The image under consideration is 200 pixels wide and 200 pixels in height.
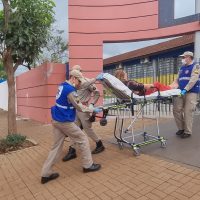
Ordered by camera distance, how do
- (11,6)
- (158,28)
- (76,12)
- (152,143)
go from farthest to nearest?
(76,12) → (158,28) → (11,6) → (152,143)

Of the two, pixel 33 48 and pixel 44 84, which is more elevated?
pixel 33 48

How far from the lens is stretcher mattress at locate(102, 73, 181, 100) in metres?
5.18

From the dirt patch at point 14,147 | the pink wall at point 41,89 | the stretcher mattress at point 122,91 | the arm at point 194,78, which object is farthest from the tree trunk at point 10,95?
the arm at point 194,78

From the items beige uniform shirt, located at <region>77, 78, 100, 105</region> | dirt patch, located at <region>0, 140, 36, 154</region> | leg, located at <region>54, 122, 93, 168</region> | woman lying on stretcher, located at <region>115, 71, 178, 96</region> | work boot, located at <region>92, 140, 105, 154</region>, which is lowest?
dirt patch, located at <region>0, 140, 36, 154</region>

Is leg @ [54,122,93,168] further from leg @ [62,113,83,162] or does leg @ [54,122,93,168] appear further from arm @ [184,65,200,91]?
arm @ [184,65,200,91]

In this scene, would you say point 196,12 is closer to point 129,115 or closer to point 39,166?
point 129,115

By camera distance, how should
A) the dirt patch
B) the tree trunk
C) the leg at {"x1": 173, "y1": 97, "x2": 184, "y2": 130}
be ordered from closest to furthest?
the leg at {"x1": 173, "y1": 97, "x2": 184, "y2": 130} → the dirt patch → the tree trunk

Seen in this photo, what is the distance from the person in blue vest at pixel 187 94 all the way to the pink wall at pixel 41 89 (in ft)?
16.9

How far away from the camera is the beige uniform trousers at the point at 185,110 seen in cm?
596

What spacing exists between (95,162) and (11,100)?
3.70 metres

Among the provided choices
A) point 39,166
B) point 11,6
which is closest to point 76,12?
point 11,6

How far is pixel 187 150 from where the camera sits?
529cm

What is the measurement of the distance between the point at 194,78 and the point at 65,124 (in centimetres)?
285

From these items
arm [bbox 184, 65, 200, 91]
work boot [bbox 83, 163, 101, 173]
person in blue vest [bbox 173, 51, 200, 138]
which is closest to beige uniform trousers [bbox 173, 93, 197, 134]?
person in blue vest [bbox 173, 51, 200, 138]
